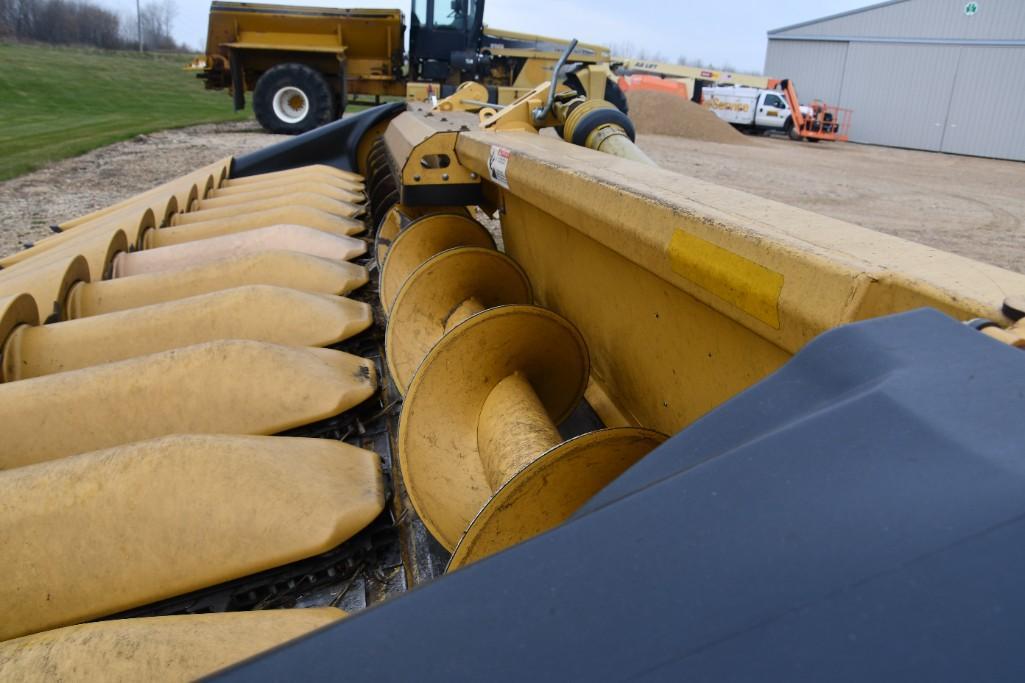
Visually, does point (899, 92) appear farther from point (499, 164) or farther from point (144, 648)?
point (144, 648)

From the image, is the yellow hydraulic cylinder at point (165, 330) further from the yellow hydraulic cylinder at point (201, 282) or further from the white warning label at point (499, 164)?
the white warning label at point (499, 164)

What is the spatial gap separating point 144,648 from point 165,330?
45.9 inches

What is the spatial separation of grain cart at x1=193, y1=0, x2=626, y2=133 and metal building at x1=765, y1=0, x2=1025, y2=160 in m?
16.5

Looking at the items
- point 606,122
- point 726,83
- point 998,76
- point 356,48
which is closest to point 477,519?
point 606,122

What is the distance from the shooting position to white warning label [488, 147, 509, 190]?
203 cm

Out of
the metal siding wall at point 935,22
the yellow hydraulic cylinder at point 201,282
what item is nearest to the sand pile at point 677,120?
the metal siding wall at point 935,22

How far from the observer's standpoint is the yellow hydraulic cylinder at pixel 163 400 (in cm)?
163

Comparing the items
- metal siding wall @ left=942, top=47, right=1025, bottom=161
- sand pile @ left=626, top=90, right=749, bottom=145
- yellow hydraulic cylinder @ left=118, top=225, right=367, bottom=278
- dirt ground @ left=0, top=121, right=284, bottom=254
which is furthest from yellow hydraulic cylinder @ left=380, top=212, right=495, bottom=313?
metal siding wall @ left=942, top=47, right=1025, bottom=161

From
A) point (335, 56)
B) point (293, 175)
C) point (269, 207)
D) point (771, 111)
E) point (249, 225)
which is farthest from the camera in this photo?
point (771, 111)

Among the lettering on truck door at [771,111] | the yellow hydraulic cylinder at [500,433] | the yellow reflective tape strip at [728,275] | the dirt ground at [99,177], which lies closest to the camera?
the yellow reflective tape strip at [728,275]

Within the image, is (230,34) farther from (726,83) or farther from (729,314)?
(726,83)

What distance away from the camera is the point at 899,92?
2588 cm

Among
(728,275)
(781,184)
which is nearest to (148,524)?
(728,275)

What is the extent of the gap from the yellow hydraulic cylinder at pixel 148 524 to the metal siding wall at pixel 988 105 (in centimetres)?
2674
